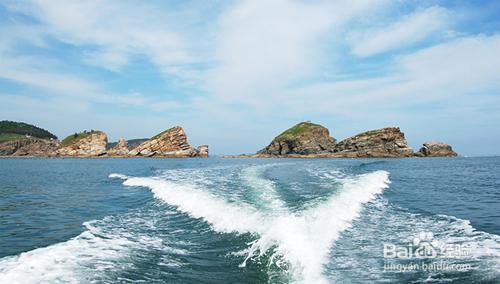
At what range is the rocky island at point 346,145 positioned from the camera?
402 ft

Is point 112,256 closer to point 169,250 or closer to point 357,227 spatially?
point 169,250

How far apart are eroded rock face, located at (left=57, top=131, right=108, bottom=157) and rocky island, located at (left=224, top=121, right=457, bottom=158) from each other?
6798 cm

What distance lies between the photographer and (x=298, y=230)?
1156cm

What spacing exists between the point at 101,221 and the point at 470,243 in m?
14.1

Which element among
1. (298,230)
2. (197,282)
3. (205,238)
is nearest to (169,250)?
(205,238)

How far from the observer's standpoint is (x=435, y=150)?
12812 centimetres

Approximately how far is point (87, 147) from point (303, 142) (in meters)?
88.8

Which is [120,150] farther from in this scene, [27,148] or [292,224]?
[292,224]

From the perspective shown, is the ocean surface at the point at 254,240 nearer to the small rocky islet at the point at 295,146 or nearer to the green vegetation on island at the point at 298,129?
the small rocky islet at the point at 295,146

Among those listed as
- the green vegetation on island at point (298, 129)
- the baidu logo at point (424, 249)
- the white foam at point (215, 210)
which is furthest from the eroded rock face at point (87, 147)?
the baidu logo at point (424, 249)

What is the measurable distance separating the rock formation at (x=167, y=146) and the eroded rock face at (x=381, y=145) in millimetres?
61127

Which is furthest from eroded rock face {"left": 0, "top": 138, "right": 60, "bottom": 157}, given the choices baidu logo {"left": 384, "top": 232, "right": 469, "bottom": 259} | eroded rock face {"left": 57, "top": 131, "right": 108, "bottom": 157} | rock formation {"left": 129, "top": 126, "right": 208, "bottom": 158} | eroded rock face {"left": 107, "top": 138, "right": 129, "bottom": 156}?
baidu logo {"left": 384, "top": 232, "right": 469, "bottom": 259}

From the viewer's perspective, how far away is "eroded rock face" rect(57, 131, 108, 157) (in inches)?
5856

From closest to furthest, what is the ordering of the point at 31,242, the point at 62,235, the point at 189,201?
the point at 31,242 → the point at 62,235 → the point at 189,201
